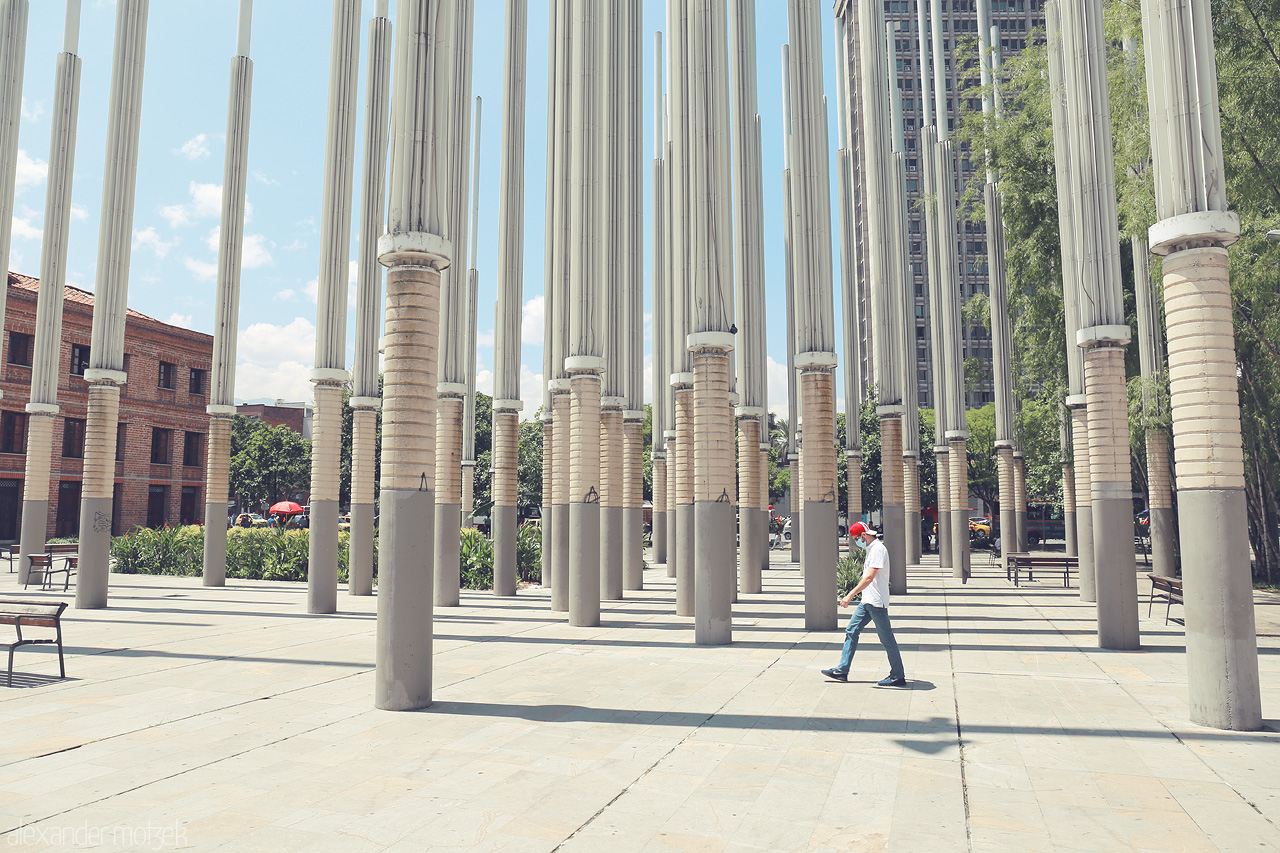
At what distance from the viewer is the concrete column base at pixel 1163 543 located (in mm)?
23109

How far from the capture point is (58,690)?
9.59 m

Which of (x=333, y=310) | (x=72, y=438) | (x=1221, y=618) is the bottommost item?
(x=1221, y=618)

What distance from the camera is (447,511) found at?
18.6 meters

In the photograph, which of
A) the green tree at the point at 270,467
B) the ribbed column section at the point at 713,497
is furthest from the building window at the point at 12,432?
the ribbed column section at the point at 713,497

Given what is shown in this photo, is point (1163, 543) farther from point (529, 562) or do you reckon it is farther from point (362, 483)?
point (362, 483)

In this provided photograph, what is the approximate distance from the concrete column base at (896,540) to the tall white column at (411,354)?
51.5 ft

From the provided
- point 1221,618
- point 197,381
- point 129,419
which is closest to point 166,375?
point 197,381

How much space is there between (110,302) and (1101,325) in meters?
20.2

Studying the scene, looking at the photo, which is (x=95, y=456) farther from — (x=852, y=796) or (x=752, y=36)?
(x=752, y=36)

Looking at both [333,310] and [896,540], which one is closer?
[333,310]

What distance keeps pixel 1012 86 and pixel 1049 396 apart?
36.2 feet

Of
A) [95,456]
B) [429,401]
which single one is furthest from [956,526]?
[95,456]

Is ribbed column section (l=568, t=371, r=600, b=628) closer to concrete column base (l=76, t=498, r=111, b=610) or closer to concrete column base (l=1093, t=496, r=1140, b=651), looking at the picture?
concrete column base (l=1093, t=496, r=1140, b=651)

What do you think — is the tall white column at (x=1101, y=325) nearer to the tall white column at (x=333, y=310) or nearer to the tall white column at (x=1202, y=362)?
the tall white column at (x=1202, y=362)
